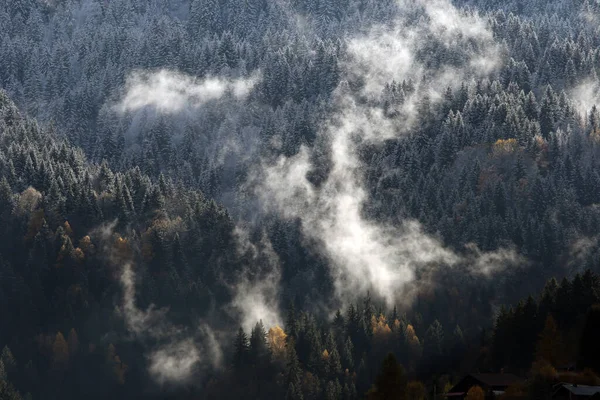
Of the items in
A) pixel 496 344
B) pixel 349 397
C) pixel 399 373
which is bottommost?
Answer: pixel 399 373

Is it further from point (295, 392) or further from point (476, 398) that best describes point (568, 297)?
point (295, 392)

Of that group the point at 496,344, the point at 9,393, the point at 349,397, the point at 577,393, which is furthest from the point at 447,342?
the point at 577,393

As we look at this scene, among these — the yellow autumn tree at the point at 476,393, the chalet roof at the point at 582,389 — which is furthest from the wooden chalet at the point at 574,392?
the yellow autumn tree at the point at 476,393

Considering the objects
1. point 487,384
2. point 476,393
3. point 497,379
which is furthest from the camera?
point 497,379

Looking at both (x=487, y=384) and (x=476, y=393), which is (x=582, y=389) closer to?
(x=476, y=393)

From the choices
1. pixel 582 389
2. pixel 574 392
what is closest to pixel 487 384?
pixel 582 389

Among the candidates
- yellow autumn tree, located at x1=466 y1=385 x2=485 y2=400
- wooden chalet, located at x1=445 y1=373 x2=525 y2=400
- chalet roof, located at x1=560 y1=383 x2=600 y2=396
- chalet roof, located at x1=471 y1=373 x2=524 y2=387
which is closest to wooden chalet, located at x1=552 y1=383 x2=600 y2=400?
chalet roof, located at x1=560 y1=383 x2=600 y2=396
